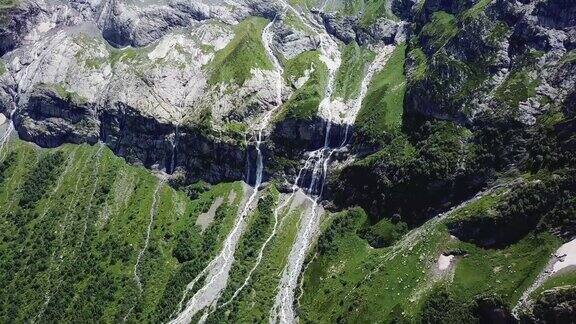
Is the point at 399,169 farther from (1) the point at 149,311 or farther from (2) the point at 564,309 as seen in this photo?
(1) the point at 149,311

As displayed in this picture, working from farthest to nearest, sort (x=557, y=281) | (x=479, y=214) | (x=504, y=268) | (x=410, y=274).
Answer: (x=479, y=214) < (x=410, y=274) < (x=504, y=268) < (x=557, y=281)

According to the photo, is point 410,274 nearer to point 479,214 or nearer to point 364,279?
point 364,279

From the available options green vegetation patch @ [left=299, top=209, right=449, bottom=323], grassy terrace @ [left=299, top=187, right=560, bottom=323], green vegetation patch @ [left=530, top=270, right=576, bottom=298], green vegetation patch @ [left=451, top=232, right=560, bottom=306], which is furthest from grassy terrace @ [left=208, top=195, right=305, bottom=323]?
green vegetation patch @ [left=530, top=270, right=576, bottom=298]

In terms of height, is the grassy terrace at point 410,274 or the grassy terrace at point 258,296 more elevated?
the grassy terrace at point 410,274

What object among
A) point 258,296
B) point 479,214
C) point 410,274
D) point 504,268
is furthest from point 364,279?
point 504,268

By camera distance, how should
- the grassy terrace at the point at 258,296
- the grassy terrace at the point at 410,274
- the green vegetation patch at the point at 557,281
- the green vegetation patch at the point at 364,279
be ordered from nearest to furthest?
1. the green vegetation patch at the point at 557,281
2. the grassy terrace at the point at 410,274
3. the green vegetation patch at the point at 364,279
4. the grassy terrace at the point at 258,296

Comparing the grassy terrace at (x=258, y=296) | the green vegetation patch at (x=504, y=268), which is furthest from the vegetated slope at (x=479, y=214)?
the grassy terrace at (x=258, y=296)

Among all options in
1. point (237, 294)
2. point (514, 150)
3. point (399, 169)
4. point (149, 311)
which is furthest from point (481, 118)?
point (149, 311)

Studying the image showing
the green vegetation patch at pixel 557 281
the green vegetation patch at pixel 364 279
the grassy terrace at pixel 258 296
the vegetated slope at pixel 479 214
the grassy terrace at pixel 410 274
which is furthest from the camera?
the grassy terrace at pixel 258 296

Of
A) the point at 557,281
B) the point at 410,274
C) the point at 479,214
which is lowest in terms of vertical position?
the point at 410,274

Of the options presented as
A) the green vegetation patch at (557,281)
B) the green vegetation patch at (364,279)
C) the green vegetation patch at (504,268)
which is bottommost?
the green vegetation patch at (364,279)

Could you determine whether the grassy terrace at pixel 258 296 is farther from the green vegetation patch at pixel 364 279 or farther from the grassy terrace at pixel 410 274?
the grassy terrace at pixel 410 274
